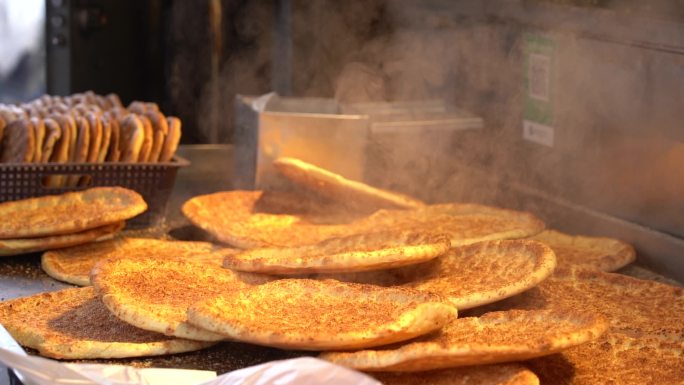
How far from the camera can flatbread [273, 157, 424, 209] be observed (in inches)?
118

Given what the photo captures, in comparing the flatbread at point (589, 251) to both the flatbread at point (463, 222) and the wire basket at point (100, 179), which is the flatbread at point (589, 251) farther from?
the wire basket at point (100, 179)

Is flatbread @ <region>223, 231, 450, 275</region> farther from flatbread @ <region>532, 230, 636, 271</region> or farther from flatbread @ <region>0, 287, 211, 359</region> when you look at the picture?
flatbread @ <region>532, 230, 636, 271</region>

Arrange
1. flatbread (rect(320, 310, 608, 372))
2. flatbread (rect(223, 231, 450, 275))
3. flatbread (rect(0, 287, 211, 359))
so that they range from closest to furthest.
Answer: flatbread (rect(320, 310, 608, 372)) < flatbread (rect(0, 287, 211, 359)) < flatbread (rect(223, 231, 450, 275))

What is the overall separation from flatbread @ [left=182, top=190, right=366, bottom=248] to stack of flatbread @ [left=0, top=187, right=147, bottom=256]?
24 centimetres

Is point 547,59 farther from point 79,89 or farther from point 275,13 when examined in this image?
point 79,89

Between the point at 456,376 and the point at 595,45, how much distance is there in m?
1.59

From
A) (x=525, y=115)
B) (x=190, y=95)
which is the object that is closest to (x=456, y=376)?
(x=525, y=115)

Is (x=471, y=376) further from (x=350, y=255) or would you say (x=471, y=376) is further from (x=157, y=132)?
(x=157, y=132)

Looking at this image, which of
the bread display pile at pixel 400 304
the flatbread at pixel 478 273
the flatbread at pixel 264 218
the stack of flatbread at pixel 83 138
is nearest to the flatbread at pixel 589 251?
the bread display pile at pixel 400 304

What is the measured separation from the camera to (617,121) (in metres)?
3.00

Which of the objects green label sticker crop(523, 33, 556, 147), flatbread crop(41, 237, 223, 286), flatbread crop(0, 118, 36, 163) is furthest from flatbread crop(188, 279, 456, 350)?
green label sticker crop(523, 33, 556, 147)

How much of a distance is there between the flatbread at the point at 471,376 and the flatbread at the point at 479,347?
0.07 ft

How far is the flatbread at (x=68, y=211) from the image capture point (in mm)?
2693

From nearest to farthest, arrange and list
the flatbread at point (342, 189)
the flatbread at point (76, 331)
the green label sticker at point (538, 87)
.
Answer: the flatbread at point (76, 331) → the flatbread at point (342, 189) → the green label sticker at point (538, 87)
